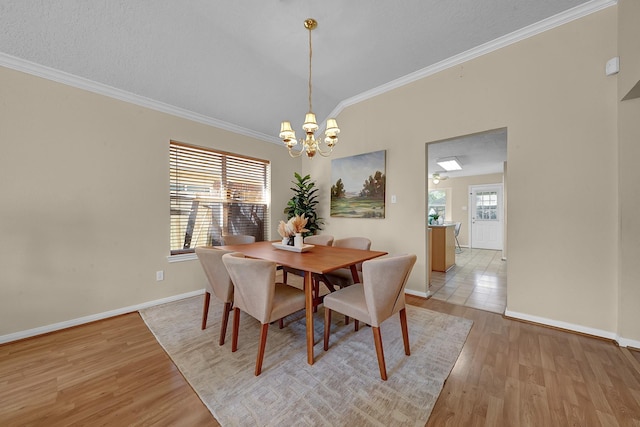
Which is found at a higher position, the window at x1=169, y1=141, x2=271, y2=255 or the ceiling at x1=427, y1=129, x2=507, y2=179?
the ceiling at x1=427, y1=129, x2=507, y2=179

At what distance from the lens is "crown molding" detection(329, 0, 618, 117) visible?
2.09 meters

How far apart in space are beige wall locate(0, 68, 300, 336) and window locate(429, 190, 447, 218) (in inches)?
314

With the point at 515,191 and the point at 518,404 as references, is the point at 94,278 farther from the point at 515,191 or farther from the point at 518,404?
the point at 515,191

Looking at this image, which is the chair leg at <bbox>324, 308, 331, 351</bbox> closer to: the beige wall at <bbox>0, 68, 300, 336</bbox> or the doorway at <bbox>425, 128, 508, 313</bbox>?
the doorway at <bbox>425, 128, 508, 313</bbox>

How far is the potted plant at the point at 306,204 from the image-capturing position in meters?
4.16

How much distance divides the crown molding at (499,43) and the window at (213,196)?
236cm

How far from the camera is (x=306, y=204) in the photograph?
422cm

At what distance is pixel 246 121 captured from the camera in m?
3.57

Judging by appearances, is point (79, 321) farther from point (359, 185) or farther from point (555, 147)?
point (555, 147)

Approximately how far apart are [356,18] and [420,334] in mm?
3126

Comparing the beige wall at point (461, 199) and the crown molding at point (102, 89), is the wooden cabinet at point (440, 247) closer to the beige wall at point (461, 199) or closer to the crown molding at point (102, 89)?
the beige wall at point (461, 199)

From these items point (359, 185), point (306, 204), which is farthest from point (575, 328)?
point (306, 204)

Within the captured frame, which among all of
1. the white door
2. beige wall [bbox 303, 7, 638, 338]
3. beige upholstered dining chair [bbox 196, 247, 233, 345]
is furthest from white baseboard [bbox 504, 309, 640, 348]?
the white door

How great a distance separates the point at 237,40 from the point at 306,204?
99.9 inches
